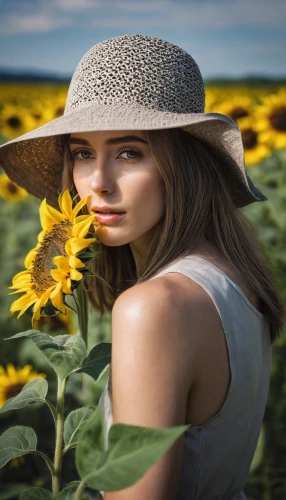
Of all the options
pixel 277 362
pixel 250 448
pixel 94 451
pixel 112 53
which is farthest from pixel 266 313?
pixel 277 362

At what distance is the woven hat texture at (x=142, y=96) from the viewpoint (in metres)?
1.14

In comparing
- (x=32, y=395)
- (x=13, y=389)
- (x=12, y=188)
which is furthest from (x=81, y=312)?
(x=12, y=188)

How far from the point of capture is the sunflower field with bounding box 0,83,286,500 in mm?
2162

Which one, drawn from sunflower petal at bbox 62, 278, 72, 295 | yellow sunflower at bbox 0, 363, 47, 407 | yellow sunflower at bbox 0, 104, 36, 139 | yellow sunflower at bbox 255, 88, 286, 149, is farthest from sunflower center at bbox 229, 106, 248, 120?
sunflower petal at bbox 62, 278, 72, 295

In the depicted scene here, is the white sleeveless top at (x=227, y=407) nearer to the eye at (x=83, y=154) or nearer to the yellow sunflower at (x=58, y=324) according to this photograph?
the eye at (x=83, y=154)

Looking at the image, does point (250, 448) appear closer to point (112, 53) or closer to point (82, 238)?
point (82, 238)

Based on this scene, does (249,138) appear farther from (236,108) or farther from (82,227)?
(82,227)

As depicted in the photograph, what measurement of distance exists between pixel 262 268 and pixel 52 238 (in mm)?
372

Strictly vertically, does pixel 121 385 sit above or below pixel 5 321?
above

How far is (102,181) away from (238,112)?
2.30 meters

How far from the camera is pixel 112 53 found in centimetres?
122

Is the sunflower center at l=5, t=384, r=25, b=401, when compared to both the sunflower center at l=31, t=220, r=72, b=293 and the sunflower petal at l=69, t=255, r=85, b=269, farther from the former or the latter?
the sunflower petal at l=69, t=255, r=85, b=269

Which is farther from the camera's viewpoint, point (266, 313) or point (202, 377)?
point (266, 313)

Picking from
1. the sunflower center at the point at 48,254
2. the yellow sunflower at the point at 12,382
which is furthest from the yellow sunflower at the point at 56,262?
the yellow sunflower at the point at 12,382
